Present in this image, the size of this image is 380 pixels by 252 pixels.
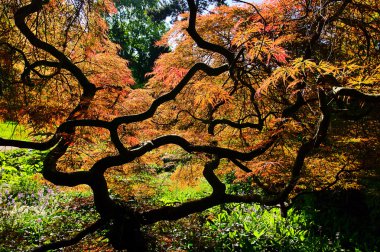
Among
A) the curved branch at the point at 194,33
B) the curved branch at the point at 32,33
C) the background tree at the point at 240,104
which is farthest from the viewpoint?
the curved branch at the point at 32,33

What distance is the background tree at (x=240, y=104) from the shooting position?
10.2 feet

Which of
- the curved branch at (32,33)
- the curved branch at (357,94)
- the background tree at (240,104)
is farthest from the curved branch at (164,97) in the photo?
the curved branch at (357,94)

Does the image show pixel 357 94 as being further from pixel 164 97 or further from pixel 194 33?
pixel 164 97

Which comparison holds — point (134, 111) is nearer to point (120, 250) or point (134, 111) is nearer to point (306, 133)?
point (120, 250)

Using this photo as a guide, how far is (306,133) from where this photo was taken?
4016 mm

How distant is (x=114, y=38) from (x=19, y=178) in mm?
15989

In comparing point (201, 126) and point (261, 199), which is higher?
point (201, 126)

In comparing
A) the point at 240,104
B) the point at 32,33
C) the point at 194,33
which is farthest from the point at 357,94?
the point at 32,33

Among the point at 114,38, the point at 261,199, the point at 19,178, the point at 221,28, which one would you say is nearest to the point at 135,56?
the point at 114,38

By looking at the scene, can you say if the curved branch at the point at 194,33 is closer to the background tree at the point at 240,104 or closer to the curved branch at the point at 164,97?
the background tree at the point at 240,104

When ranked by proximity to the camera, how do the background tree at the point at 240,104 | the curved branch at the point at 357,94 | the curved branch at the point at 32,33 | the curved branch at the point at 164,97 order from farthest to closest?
the curved branch at the point at 164,97
the curved branch at the point at 32,33
the background tree at the point at 240,104
the curved branch at the point at 357,94

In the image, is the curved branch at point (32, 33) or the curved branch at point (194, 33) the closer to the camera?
the curved branch at point (194, 33)

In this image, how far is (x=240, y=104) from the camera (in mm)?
5203

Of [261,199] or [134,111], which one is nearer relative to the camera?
[261,199]
